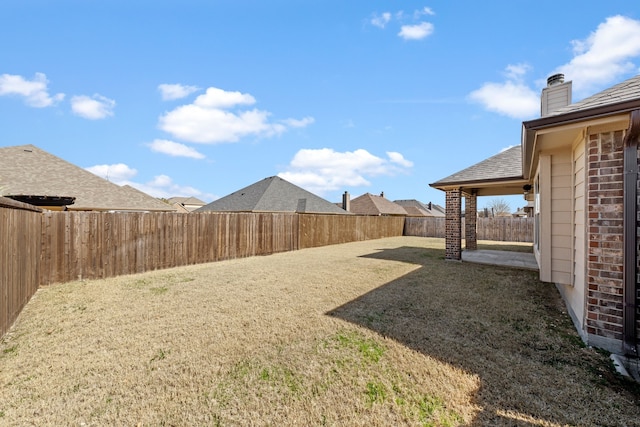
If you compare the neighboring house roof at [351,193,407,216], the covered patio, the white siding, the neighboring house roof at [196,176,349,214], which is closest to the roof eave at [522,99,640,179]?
the white siding

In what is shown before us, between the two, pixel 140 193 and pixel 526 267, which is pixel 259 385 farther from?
pixel 140 193

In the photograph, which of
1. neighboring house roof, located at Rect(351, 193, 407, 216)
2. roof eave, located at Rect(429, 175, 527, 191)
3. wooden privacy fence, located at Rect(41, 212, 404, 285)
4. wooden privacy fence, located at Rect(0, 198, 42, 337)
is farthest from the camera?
neighboring house roof, located at Rect(351, 193, 407, 216)

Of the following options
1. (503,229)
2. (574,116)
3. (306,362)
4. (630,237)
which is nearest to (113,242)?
(306,362)

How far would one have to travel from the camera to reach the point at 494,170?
9.55 meters

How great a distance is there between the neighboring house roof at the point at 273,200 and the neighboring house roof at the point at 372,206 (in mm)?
10820

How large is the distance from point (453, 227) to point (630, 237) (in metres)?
6.71

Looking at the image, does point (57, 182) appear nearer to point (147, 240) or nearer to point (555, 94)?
point (147, 240)

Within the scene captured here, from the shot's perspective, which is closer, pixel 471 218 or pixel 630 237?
pixel 630 237

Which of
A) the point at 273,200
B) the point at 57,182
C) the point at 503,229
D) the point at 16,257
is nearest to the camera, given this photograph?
the point at 16,257

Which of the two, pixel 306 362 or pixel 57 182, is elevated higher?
pixel 57 182

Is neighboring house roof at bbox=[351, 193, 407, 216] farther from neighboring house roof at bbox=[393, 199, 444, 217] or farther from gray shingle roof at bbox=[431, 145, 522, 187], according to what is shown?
gray shingle roof at bbox=[431, 145, 522, 187]

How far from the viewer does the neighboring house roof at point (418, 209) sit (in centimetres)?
4402

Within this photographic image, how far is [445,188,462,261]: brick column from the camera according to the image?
30.3 ft

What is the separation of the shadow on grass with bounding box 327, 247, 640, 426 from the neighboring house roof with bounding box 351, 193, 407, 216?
28.4 metres
